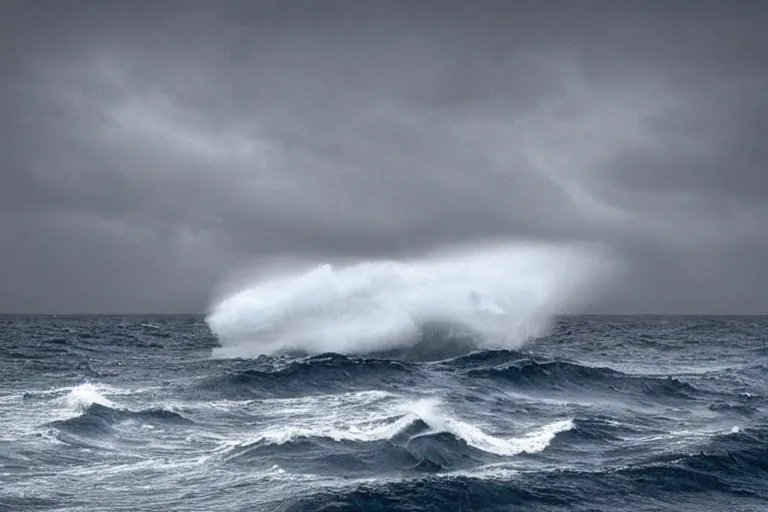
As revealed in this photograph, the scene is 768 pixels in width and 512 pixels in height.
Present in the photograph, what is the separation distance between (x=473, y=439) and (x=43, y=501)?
1340 cm

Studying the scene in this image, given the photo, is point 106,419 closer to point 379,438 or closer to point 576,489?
point 379,438

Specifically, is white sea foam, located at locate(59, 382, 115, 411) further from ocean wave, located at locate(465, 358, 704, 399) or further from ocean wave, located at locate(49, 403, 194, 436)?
ocean wave, located at locate(465, 358, 704, 399)

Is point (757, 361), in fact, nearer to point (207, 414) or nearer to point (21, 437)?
point (207, 414)

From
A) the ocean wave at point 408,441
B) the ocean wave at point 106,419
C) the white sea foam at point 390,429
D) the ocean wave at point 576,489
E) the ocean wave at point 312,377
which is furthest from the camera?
the ocean wave at point 312,377

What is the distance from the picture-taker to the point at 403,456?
934 inches

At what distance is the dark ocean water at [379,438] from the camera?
20.1 m

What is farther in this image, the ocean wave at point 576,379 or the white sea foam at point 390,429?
the ocean wave at point 576,379

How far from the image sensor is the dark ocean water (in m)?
20.1

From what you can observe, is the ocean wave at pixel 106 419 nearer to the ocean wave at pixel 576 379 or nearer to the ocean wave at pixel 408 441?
the ocean wave at pixel 408 441

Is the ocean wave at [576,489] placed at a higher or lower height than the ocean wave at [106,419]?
lower

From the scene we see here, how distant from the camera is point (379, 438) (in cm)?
2589

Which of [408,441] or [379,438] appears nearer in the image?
[408,441]

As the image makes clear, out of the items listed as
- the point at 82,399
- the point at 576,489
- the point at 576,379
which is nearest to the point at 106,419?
the point at 82,399

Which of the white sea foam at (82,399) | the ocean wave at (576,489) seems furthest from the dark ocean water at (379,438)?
the white sea foam at (82,399)
